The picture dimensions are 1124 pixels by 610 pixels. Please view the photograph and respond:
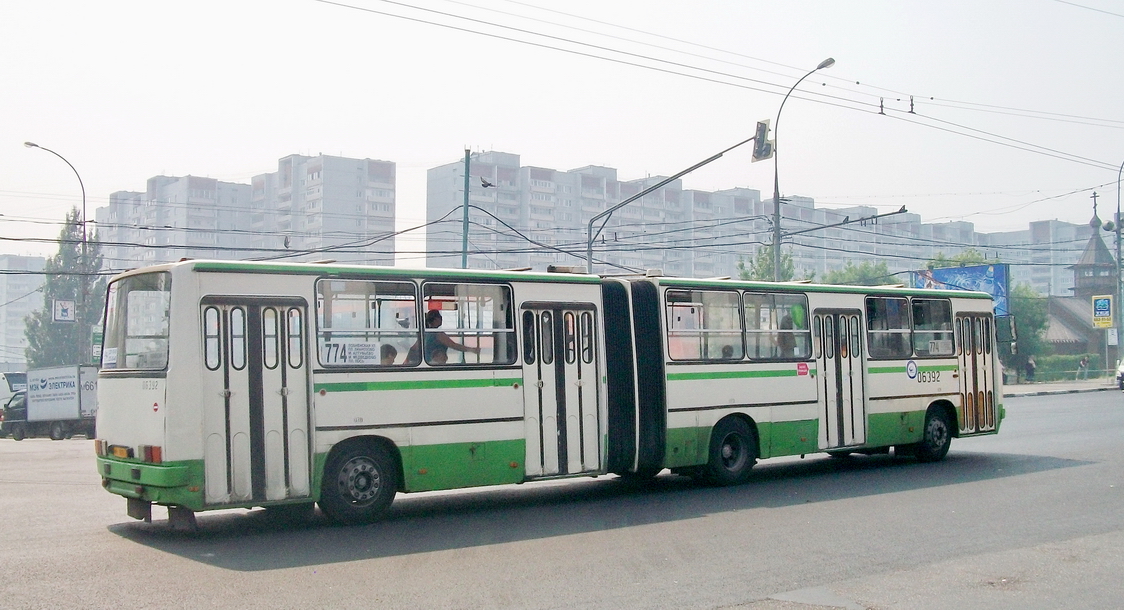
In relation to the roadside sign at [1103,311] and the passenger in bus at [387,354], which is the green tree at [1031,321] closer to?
the roadside sign at [1103,311]

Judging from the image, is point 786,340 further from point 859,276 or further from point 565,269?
point 859,276

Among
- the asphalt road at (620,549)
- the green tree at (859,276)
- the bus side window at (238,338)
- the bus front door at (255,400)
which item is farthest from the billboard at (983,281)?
the bus side window at (238,338)

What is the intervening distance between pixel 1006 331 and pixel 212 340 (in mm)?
14068

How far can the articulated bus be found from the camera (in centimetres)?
1020

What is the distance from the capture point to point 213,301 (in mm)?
10266

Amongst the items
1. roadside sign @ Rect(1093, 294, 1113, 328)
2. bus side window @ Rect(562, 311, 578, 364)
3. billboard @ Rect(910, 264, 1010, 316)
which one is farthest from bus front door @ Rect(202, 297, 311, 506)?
roadside sign @ Rect(1093, 294, 1113, 328)

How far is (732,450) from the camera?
14.7 meters

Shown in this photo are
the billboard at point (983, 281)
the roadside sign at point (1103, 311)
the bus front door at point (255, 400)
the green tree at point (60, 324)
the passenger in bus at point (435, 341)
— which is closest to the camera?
the bus front door at point (255, 400)

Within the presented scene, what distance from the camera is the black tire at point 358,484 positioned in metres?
10.8

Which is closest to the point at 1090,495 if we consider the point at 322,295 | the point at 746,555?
the point at 746,555

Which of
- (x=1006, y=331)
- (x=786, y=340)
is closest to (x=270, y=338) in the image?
(x=786, y=340)

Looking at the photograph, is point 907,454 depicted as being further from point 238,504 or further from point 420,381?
point 238,504

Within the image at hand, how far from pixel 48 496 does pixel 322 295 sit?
561 centimetres

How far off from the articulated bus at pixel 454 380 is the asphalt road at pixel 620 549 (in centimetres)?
57
